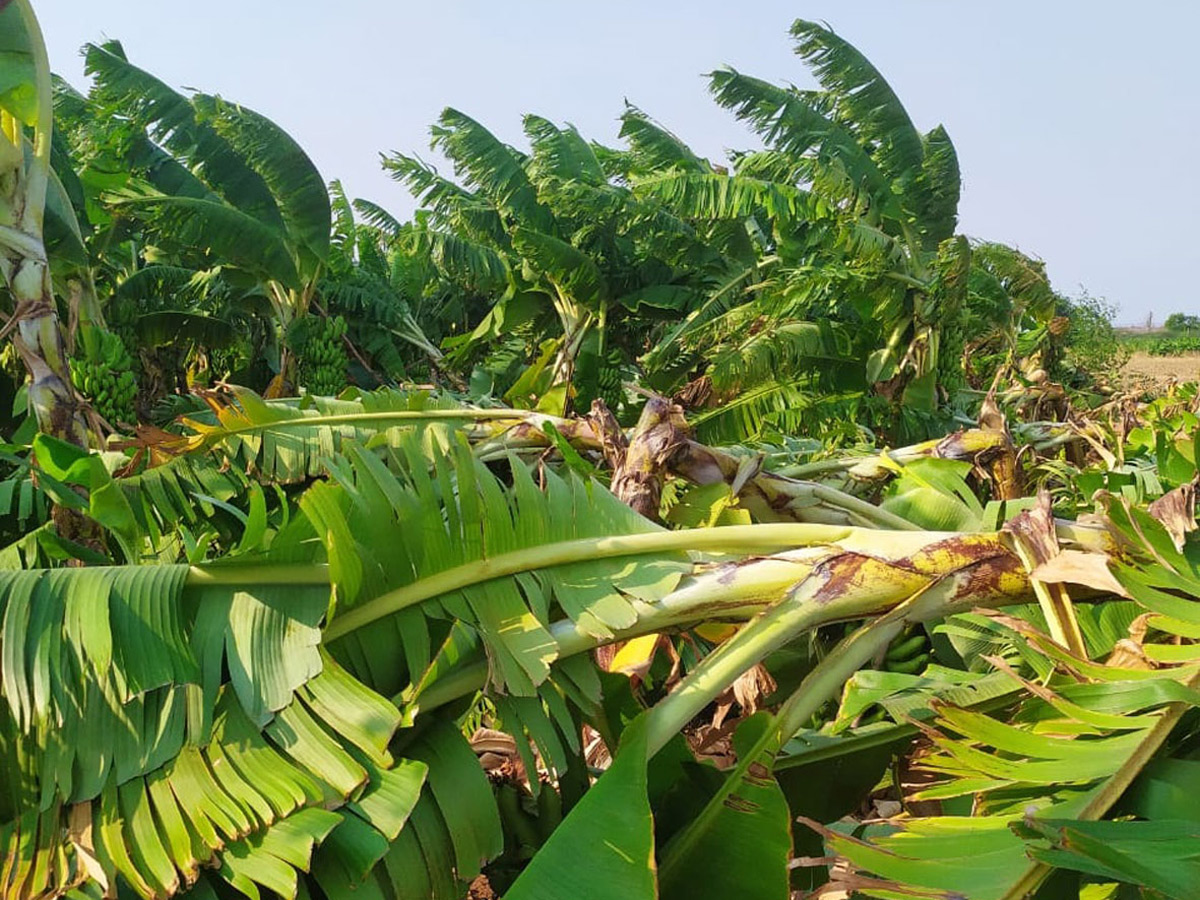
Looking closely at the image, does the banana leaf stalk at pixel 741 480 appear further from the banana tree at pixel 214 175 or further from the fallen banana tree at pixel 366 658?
the banana tree at pixel 214 175

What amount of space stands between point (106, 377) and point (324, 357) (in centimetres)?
293

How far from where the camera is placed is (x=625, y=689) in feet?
3.78

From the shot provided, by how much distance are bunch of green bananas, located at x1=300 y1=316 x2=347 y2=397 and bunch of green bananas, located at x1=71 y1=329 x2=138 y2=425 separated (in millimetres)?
2569

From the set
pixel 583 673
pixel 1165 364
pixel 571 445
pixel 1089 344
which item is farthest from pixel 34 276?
pixel 1165 364

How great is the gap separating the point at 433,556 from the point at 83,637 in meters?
0.39

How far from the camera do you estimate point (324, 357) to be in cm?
854

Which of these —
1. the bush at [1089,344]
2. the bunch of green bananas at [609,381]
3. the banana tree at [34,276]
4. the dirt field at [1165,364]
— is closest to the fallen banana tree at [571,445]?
the banana tree at [34,276]

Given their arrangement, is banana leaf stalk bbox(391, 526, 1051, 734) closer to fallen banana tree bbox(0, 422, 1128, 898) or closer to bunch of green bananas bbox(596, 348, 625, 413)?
fallen banana tree bbox(0, 422, 1128, 898)

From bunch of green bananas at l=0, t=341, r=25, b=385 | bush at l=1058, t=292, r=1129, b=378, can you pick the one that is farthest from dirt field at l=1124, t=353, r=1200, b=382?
bunch of green bananas at l=0, t=341, r=25, b=385

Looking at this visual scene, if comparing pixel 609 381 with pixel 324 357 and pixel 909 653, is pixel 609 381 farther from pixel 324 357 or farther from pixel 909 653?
pixel 909 653

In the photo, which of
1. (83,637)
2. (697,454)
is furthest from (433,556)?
(697,454)

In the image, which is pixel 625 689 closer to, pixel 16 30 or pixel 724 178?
pixel 16 30

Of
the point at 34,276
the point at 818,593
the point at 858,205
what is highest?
the point at 858,205

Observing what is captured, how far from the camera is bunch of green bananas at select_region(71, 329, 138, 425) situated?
18.5 ft
